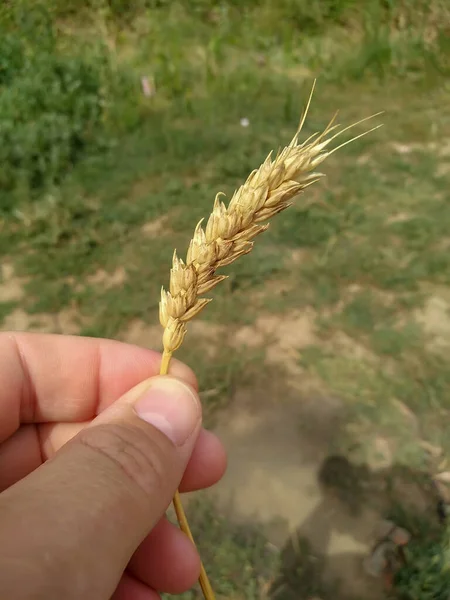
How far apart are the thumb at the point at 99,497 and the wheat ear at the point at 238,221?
173 mm

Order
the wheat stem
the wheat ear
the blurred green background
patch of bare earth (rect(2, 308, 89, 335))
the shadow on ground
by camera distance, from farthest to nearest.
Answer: patch of bare earth (rect(2, 308, 89, 335)) → the blurred green background → the shadow on ground → the wheat stem → the wheat ear

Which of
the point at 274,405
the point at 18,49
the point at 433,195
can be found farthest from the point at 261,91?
the point at 274,405

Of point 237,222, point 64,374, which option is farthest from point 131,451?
point 64,374

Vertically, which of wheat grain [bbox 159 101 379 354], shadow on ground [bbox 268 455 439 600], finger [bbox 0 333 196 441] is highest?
wheat grain [bbox 159 101 379 354]

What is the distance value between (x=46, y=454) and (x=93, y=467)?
2.48 feet

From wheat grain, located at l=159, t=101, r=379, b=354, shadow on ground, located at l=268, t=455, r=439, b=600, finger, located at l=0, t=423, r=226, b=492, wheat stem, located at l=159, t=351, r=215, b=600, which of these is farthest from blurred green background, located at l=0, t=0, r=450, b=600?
wheat grain, located at l=159, t=101, r=379, b=354

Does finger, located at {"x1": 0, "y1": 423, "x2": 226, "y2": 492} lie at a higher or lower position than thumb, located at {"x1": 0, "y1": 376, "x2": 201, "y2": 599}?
lower

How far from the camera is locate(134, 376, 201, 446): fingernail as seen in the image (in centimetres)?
129

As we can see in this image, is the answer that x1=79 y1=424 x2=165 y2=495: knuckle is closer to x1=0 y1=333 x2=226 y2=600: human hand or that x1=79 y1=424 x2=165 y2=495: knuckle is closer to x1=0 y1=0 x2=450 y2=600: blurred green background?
x1=0 y1=333 x2=226 y2=600: human hand

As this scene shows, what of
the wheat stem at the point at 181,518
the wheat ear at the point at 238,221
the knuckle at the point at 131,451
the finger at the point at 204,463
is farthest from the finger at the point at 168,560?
the wheat ear at the point at 238,221

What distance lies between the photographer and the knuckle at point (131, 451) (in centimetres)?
113

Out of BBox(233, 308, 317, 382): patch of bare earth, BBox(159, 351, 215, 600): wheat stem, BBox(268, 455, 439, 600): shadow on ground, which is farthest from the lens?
BBox(233, 308, 317, 382): patch of bare earth

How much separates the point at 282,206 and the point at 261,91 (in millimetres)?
3109

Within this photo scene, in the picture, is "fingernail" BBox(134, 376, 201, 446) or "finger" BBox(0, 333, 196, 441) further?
"finger" BBox(0, 333, 196, 441)
